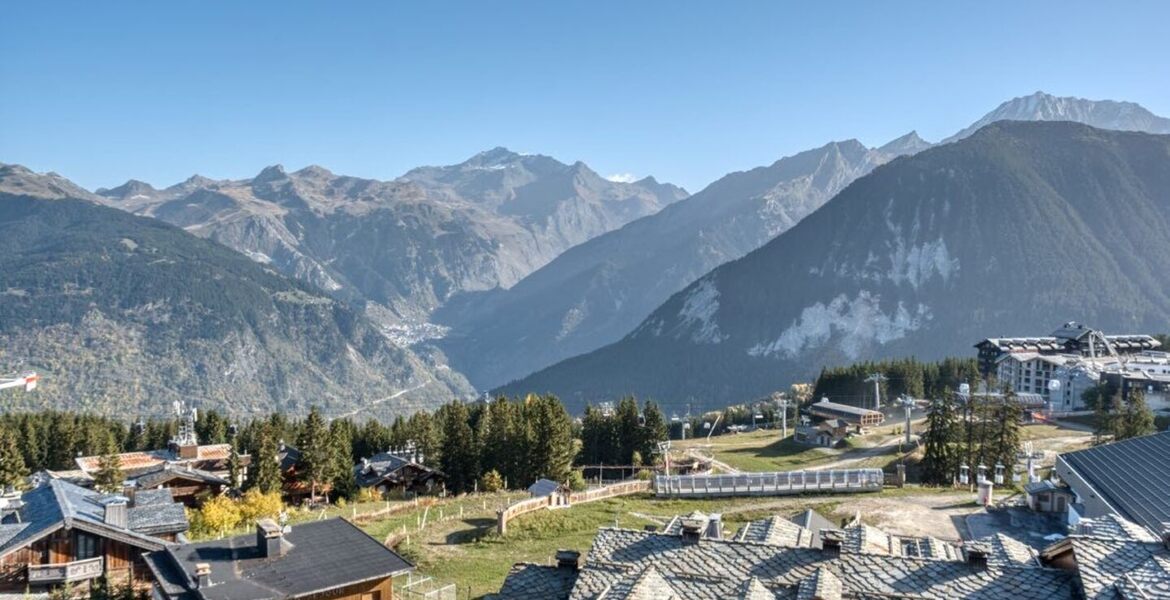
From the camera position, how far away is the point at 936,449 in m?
73.7

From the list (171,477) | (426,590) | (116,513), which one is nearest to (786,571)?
(426,590)

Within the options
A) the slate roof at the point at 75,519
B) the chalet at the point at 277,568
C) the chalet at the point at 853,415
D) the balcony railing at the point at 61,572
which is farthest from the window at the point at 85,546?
the chalet at the point at 853,415

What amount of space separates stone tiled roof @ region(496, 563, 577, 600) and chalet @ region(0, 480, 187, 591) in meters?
22.1

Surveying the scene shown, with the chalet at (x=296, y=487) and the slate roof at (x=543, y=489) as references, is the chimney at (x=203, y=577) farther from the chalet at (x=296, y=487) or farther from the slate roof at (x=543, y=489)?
the chalet at (x=296, y=487)

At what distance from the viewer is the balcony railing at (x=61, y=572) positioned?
40.4m

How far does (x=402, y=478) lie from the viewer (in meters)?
83.1

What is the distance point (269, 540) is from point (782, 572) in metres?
18.6

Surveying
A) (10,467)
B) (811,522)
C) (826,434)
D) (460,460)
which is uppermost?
(811,522)

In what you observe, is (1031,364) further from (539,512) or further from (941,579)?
(941,579)

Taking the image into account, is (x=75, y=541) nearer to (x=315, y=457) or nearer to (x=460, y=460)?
(x=315, y=457)

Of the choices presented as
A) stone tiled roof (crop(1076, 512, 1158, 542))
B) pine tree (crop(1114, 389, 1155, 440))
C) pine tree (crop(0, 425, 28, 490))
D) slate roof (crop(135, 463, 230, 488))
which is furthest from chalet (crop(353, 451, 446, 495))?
pine tree (crop(1114, 389, 1155, 440))

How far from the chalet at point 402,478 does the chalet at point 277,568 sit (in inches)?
1925

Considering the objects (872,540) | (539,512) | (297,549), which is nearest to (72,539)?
(297,549)

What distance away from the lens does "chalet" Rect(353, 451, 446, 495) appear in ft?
269
